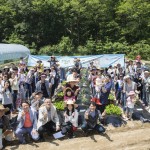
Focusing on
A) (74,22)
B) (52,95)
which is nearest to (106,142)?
(52,95)

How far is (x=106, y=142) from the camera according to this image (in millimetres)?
9312

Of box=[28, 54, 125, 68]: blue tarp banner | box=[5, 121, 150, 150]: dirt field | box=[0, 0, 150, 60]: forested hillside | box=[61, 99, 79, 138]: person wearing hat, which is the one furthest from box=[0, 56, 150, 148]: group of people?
box=[0, 0, 150, 60]: forested hillside

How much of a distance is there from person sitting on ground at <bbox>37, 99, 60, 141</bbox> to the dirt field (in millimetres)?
312

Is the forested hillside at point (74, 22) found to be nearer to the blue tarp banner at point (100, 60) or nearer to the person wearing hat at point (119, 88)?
the blue tarp banner at point (100, 60)

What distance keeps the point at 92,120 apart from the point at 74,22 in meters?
27.9

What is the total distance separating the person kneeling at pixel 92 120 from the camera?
9453 millimetres

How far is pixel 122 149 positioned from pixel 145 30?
93.0ft

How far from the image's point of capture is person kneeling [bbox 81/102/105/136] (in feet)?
31.0

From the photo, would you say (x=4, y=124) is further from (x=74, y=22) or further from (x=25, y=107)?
(x=74, y=22)

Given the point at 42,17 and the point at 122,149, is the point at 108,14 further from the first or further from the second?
the point at 122,149

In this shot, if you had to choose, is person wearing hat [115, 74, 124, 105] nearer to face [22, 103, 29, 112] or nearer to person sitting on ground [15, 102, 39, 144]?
person sitting on ground [15, 102, 39, 144]

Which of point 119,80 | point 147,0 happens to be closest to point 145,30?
point 147,0

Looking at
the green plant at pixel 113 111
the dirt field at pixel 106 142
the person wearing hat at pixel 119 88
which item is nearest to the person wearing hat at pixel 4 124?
the dirt field at pixel 106 142

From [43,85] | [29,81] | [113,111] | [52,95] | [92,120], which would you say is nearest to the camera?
[92,120]
